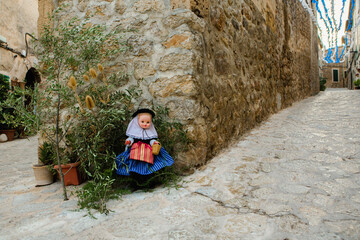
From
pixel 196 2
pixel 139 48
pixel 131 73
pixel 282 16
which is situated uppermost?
pixel 282 16

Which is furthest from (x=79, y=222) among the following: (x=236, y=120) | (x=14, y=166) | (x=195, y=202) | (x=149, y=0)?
(x=14, y=166)

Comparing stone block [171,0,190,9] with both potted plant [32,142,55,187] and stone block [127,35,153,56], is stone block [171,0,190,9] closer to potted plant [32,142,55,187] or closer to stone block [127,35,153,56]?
stone block [127,35,153,56]

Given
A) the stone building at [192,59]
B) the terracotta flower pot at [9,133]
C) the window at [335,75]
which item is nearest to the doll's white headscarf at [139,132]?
the stone building at [192,59]

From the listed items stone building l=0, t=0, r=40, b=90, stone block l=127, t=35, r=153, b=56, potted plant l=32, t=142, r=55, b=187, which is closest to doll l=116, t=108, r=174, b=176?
stone block l=127, t=35, r=153, b=56

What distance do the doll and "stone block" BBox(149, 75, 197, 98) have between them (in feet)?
0.90

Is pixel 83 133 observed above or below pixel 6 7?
below

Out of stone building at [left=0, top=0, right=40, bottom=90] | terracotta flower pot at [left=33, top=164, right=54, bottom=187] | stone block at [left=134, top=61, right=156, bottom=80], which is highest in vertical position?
stone building at [left=0, top=0, right=40, bottom=90]

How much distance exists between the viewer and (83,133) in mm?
1991

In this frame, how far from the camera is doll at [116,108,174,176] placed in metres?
1.84

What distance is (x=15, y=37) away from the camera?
7.25 meters

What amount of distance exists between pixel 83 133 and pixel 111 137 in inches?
9.0

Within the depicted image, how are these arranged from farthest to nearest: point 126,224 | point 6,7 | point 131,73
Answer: point 6,7 → point 131,73 → point 126,224

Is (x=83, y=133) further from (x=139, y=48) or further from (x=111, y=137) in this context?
(x=139, y=48)

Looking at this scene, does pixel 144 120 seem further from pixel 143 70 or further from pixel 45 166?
pixel 45 166
